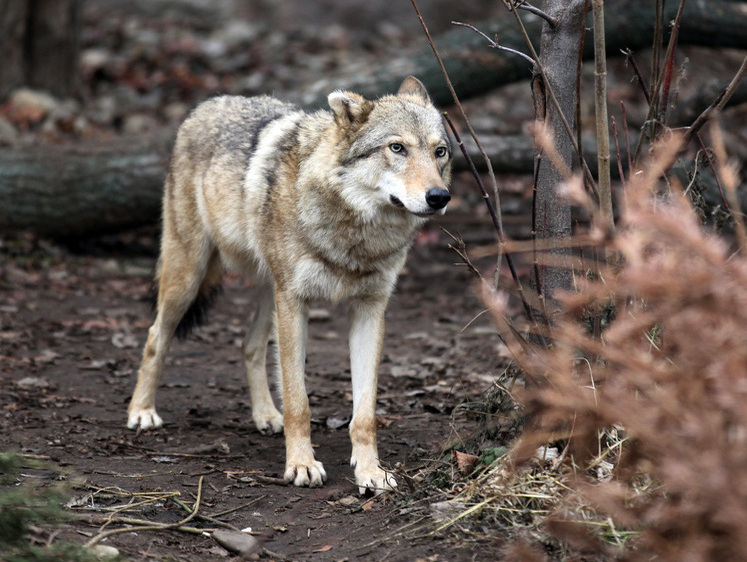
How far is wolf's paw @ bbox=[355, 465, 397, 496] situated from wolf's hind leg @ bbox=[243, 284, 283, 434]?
1293 millimetres

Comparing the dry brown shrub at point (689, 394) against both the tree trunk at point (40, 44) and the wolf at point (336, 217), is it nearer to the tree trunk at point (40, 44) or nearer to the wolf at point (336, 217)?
the wolf at point (336, 217)

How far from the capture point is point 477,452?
400 centimetres

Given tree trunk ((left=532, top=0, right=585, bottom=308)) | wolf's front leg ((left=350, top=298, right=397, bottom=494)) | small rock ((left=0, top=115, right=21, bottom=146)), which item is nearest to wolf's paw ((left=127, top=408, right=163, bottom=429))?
wolf's front leg ((left=350, top=298, right=397, bottom=494))

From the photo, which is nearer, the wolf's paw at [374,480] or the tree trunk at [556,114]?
the tree trunk at [556,114]

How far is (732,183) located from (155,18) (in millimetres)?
15904

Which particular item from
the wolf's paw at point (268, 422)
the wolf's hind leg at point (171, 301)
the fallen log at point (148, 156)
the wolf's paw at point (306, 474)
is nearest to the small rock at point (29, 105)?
the fallen log at point (148, 156)

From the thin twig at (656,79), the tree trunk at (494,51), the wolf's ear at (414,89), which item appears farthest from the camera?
the tree trunk at (494,51)

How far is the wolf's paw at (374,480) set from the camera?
13.9ft

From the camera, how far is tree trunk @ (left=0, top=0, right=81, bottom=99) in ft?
34.7

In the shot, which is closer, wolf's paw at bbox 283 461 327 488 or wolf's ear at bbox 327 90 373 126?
wolf's paw at bbox 283 461 327 488

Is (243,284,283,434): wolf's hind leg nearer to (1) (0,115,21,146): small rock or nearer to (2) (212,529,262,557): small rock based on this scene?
(2) (212,529,262,557): small rock

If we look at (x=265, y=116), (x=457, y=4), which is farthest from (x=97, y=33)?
(x=265, y=116)

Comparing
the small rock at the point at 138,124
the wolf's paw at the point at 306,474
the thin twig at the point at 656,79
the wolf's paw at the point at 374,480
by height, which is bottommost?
the wolf's paw at the point at 306,474

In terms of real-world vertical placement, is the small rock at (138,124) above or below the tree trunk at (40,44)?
below
